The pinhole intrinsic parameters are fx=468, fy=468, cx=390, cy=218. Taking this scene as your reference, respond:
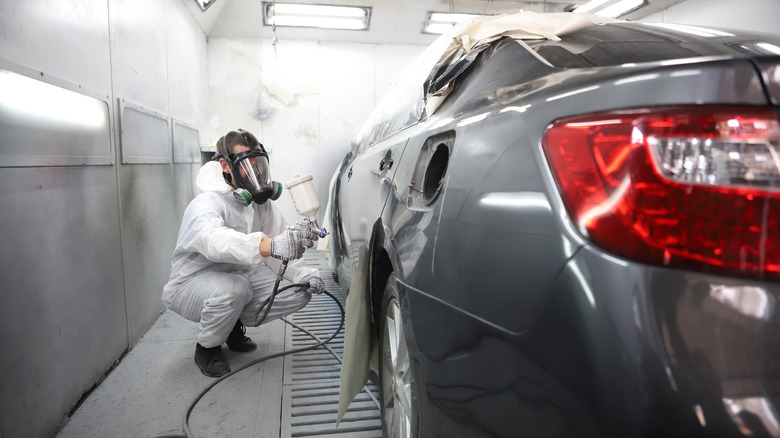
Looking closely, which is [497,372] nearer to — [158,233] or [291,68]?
[158,233]

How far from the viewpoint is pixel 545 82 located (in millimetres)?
846

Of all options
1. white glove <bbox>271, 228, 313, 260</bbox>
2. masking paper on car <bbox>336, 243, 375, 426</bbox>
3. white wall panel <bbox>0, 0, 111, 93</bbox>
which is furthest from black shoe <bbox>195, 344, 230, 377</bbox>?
white wall panel <bbox>0, 0, 111, 93</bbox>

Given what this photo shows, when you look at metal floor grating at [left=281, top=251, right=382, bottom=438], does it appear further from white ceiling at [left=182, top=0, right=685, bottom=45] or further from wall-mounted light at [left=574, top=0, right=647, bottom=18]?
wall-mounted light at [left=574, top=0, right=647, bottom=18]

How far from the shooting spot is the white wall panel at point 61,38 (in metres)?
1.76

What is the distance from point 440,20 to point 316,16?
147 cm

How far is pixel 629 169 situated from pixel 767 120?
6.3 inches

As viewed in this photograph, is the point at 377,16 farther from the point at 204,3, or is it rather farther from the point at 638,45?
the point at 638,45

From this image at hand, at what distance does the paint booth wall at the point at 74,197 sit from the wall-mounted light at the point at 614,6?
3.88 meters

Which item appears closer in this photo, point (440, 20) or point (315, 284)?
point (315, 284)

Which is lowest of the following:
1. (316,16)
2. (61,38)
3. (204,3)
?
(61,38)

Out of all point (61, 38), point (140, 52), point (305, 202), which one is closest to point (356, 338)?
point (305, 202)

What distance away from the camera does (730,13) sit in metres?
3.88

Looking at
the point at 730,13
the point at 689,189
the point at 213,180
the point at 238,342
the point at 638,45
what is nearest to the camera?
the point at 689,189

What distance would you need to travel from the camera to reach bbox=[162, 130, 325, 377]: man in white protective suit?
237 cm
